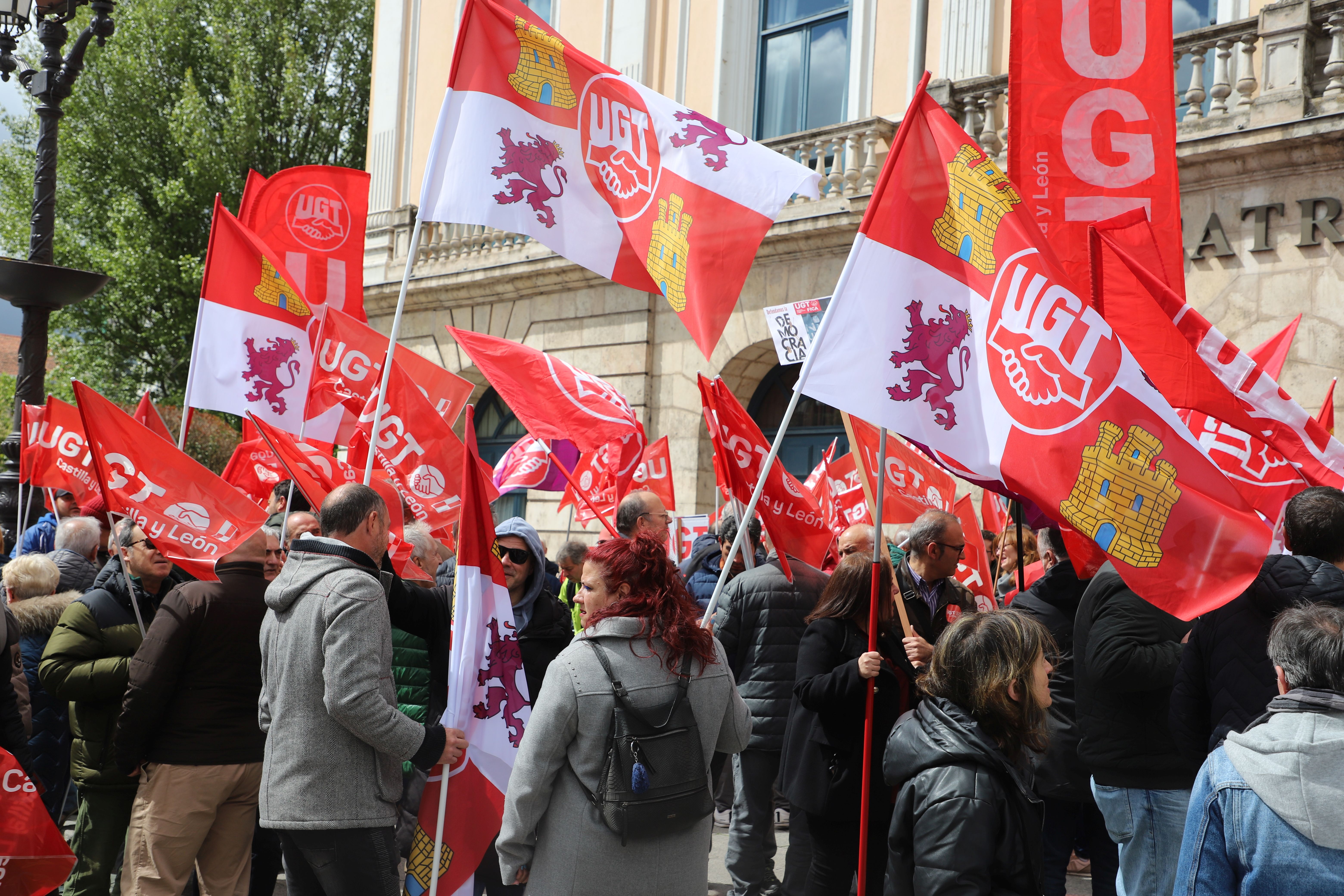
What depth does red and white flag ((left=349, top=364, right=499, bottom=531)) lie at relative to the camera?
6133mm

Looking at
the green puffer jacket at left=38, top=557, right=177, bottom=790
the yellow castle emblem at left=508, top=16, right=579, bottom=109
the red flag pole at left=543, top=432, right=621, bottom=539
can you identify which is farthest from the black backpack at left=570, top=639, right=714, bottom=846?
the red flag pole at left=543, top=432, right=621, bottom=539

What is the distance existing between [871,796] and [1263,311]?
7536mm

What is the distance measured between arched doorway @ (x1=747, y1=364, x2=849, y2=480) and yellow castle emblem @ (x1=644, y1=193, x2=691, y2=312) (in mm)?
8651

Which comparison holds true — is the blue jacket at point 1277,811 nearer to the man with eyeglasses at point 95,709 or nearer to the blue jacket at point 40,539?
the man with eyeglasses at point 95,709

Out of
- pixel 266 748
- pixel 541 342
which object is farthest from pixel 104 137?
pixel 266 748

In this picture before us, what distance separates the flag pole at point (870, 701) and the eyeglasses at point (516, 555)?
1.52 metres

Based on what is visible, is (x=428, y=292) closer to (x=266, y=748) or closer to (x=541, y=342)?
(x=541, y=342)

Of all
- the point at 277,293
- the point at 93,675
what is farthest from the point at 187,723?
the point at 277,293

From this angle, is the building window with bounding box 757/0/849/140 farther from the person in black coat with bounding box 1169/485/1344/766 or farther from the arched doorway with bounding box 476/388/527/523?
the person in black coat with bounding box 1169/485/1344/766

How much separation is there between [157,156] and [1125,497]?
78.0 ft

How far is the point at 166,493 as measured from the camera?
4.91m

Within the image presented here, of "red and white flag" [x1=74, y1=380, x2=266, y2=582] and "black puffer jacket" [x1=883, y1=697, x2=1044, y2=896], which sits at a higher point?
"red and white flag" [x1=74, y1=380, x2=266, y2=582]

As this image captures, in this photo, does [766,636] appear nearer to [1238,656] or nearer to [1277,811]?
[1238,656]

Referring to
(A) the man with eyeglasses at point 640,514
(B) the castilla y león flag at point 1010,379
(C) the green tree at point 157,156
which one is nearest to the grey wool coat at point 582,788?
(B) the castilla y león flag at point 1010,379
